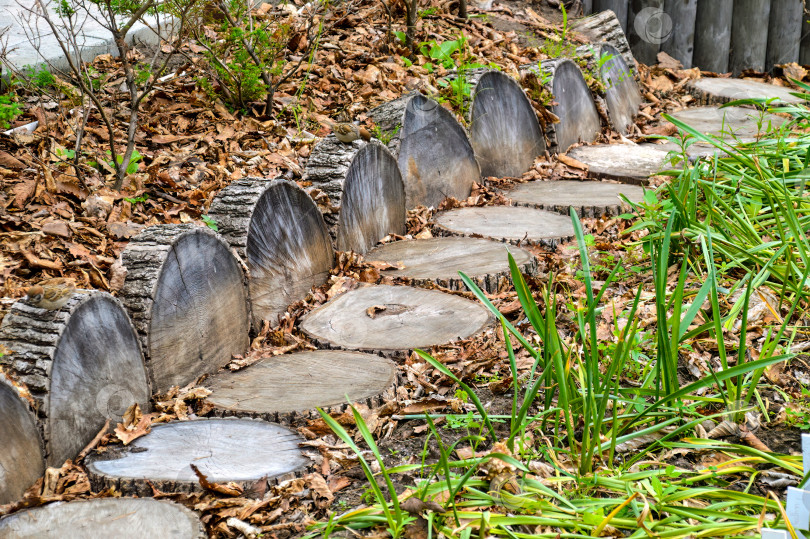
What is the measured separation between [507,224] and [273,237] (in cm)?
142

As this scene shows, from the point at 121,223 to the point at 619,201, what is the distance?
2.69 meters

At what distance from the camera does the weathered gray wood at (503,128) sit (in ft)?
15.8

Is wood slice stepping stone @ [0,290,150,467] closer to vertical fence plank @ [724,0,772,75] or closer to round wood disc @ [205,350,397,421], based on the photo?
round wood disc @ [205,350,397,421]

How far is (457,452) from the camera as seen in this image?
2.13m

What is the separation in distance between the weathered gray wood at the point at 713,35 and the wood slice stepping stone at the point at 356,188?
4438 millimetres

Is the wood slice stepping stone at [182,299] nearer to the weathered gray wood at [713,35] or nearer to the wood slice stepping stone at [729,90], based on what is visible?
the wood slice stepping stone at [729,90]

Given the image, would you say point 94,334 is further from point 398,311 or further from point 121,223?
point 398,311

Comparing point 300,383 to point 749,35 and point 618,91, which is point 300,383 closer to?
point 618,91

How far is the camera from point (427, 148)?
4.37 m

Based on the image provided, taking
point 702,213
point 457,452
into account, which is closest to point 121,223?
point 457,452

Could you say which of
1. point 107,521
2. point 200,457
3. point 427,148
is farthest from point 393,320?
point 427,148

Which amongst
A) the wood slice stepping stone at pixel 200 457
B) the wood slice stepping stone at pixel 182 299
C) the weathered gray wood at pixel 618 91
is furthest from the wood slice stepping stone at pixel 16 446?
the weathered gray wood at pixel 618 91

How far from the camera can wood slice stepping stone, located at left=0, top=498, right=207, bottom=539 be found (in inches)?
70.6

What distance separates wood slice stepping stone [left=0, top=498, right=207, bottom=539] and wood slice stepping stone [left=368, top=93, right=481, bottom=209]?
8.49ft
